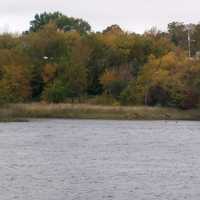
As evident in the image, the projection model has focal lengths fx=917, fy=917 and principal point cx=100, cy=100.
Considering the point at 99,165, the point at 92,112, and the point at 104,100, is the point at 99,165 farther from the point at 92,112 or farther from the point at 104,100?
the point at 104,100

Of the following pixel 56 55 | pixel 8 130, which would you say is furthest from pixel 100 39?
pixel 8 130

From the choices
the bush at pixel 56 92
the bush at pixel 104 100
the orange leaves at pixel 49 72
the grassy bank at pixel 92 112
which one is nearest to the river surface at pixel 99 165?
the grassy bank at pixel 92 112

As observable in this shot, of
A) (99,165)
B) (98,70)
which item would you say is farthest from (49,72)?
(99,165)

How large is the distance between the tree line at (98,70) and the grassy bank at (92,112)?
13.4 feet

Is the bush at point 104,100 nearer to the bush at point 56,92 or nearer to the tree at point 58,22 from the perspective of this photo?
the bush at point 56,92

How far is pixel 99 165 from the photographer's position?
191 feet

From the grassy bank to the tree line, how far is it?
161 inches

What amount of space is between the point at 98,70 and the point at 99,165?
88.9 m

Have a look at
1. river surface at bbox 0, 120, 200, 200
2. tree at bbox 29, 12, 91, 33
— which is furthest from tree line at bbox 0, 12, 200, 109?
river surface at bbox 0, 120, 200, 200

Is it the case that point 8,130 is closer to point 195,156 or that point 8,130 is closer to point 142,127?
point 142,127

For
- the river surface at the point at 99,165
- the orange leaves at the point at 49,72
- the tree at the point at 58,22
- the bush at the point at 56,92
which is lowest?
the river surface at the point at 99,165

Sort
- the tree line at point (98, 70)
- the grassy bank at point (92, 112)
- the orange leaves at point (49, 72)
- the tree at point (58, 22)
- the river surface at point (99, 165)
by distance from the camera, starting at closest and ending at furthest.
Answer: the river surface at point (99, 165) < the grassy bank at point (92, 112) < the tree line at point (98, 70) < the orange leaves at point (49, 72) < the tree at point (58, 22)

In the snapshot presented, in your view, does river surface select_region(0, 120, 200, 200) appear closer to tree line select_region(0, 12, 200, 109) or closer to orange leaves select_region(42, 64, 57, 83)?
tree line select_region(0, 12, 200, 109)

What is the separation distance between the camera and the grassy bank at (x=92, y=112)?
427ft
